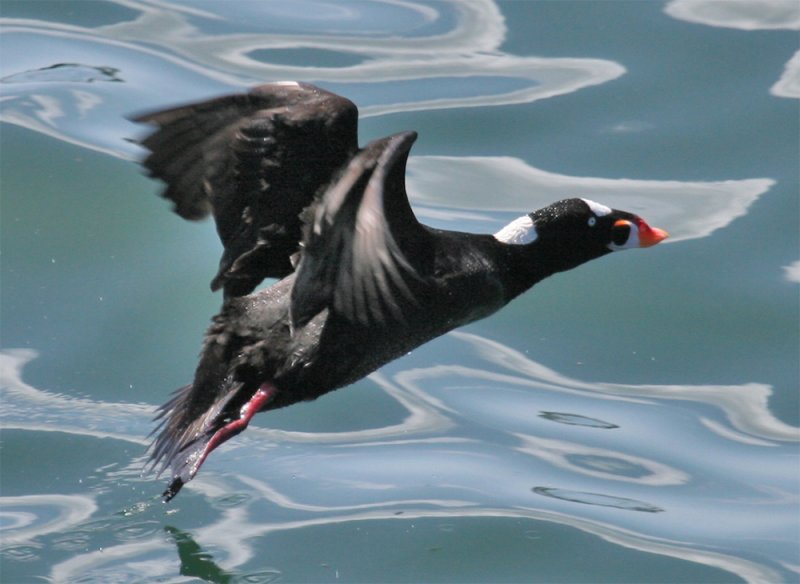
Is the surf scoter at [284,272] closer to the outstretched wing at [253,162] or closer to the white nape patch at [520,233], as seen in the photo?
the outstretched wing at [253,162]

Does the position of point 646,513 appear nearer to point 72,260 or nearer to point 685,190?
point 685,190

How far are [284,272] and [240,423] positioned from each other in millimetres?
728

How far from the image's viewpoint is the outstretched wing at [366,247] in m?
5.52

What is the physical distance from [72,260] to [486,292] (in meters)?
2.66

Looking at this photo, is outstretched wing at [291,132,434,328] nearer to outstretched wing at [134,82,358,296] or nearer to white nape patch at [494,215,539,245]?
outstretched wing at [134,82,358,296]

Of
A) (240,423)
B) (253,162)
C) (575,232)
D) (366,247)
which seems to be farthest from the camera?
(575,232)

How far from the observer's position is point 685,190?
888 cm

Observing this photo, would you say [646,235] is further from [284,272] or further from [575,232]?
[284,272]

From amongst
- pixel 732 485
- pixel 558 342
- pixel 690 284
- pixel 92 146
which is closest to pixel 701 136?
pixel 690 284

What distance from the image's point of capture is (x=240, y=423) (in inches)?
243

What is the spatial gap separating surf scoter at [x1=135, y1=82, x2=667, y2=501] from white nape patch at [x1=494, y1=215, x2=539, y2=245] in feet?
0.84

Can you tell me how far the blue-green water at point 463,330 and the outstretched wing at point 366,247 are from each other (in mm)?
1115

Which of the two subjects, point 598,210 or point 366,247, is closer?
point 366,247

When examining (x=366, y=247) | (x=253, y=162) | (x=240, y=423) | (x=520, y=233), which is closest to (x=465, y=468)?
(x=520, y=233)
